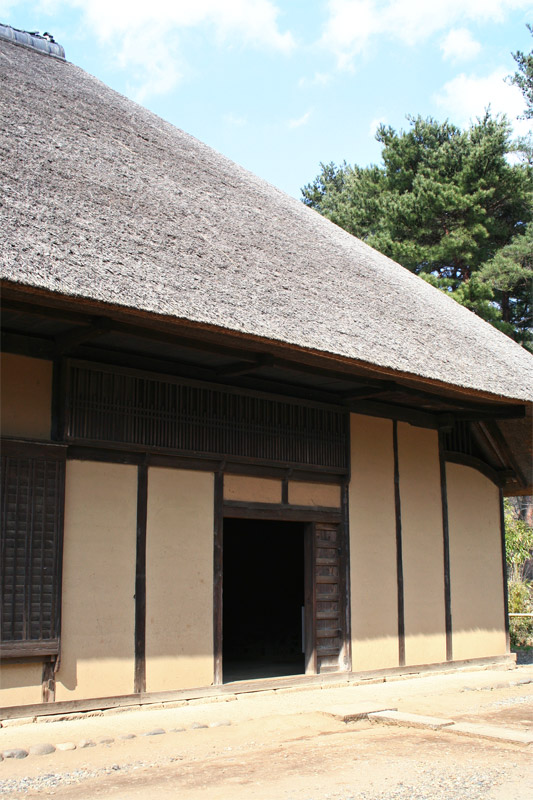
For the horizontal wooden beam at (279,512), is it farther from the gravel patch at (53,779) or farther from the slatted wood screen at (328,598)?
the gravel patch at (53,779)

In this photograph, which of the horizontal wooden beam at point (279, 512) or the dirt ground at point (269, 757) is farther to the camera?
the horizontal wooden beam at point (279, 512)

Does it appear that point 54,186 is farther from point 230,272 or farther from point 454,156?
point 454,156

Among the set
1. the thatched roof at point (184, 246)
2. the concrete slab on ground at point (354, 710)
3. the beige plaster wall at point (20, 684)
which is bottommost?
the concrete slab on ground at point (354, 710)

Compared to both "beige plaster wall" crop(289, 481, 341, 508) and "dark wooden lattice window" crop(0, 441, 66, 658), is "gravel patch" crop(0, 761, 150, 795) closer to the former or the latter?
"dark wooden lattice window" crop(0, 441, 66, 658)

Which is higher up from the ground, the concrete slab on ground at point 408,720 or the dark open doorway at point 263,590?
the dark open doorway at point 263,590

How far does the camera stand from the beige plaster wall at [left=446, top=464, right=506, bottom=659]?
936 centimetres

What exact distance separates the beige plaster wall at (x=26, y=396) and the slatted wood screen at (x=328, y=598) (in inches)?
124

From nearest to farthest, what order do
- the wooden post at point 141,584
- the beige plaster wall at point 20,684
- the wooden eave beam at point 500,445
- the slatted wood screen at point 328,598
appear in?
the beige plaster wall at point 20,684 < the wooden post at point 141,584 < the slatted wood screen at point 328,598 < the wooden eave beam at point 500,445

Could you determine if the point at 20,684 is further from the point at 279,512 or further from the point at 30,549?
the point at 279,512

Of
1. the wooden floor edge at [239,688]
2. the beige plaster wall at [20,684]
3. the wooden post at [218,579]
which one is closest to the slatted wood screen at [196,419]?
the wooden post at [218,579]

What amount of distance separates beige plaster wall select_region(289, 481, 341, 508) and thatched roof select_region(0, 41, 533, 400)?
165 cm

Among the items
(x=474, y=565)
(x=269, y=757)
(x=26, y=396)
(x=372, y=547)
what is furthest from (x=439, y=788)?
(x=474, y=565)

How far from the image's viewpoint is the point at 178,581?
21.8ft

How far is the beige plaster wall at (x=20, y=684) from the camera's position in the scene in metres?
5.44
